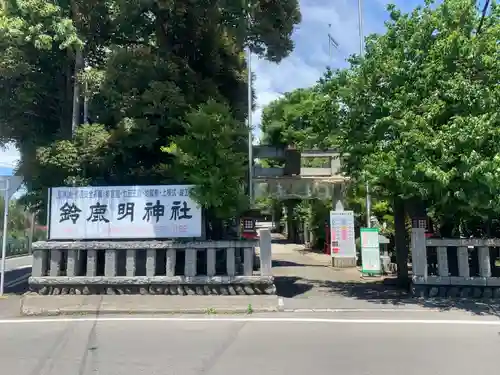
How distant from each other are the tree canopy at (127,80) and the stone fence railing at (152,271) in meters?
1.16

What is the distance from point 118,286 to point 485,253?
8.43 metres

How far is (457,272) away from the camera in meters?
11.3

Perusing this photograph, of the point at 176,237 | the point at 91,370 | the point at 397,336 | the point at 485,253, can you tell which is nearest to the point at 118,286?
the point at 176,237

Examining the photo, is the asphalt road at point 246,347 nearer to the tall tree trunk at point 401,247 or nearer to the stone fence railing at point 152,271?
the stone fence railing at point 152,271

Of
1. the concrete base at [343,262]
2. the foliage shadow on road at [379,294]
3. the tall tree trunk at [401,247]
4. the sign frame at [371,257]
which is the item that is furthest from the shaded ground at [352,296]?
the concrete base at [343,262]

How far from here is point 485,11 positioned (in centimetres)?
1072

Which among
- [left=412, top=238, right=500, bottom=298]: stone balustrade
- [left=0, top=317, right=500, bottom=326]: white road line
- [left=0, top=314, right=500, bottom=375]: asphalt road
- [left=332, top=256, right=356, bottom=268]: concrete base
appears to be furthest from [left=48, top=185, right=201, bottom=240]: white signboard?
[left=332, top=256, right=356, bottom=268]: concrete base

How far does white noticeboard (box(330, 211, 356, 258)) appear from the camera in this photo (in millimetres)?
19000

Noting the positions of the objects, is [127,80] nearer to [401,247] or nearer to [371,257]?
[401,247]

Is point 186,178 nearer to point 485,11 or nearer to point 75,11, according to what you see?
point 75,11

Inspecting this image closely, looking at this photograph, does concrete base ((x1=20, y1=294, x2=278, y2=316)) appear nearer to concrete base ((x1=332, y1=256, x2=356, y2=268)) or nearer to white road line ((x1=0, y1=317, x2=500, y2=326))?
white road line ((x1=0, y1=317, x2=500, y2=326))

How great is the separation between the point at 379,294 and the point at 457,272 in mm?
1874

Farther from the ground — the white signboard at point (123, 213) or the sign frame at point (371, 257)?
the white signboard at point (123, 213)

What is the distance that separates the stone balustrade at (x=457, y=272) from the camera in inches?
429
